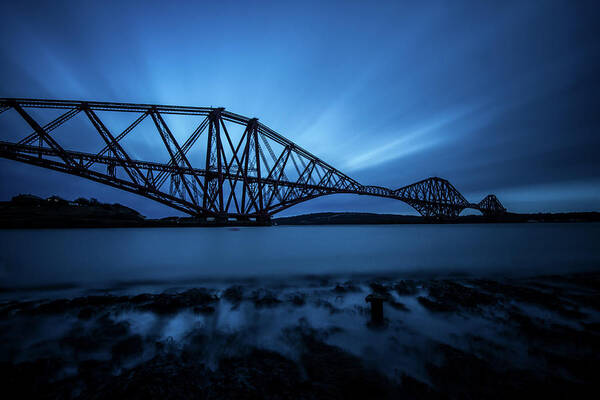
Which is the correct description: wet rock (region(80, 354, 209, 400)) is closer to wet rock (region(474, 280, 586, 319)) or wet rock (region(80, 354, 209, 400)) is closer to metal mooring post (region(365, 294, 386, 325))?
metal mooring post (region(365, 294, 386, 325))

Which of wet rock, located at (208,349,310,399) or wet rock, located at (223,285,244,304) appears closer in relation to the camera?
wet rock, located at (208,349,310,399)

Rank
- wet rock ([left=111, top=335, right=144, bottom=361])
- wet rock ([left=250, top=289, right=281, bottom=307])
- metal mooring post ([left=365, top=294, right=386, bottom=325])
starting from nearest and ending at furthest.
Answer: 1. wet rock ([left=111, top=335, right=144, bottom=361])
2. metal mooring post ([left=365, top=294, right=386, bottom=325])
3. wet rock ([left=250, top=289, right=281, bottom=307])

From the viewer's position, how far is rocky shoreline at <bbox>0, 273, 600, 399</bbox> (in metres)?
1.68

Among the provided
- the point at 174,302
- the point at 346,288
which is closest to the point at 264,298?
the point at 174,302

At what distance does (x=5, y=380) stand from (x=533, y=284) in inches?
327

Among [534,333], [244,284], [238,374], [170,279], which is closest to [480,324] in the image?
[534,333]

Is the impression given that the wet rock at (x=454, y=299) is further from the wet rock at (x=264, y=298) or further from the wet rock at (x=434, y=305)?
the wet rock at (x=264, y=298)

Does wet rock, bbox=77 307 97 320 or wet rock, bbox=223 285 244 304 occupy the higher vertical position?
wet rock, bbox=77 307 97 320

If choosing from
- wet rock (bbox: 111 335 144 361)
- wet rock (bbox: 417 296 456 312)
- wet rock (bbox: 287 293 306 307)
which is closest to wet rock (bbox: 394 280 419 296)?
wet rock (bbox: 417 296 456 312)

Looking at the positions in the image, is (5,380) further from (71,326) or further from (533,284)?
(533,284)

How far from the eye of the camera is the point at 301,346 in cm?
233

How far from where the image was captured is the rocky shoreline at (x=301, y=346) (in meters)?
1.68

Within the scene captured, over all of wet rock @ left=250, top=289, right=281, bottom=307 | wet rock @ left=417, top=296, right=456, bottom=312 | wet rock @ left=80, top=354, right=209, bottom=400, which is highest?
wet rock @ left=80, top=354, right=209, bottom=400

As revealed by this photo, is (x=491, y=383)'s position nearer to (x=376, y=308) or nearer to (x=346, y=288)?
(x=376, y=308)
